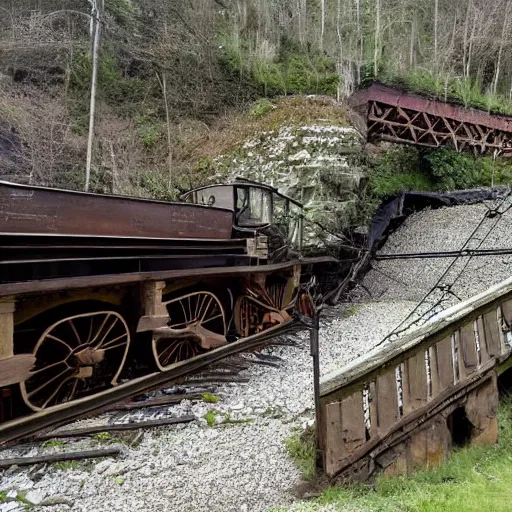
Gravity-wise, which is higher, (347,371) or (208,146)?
(208,146)

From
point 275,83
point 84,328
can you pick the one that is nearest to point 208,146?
point 275,83

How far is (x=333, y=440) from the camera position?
9.26 feet

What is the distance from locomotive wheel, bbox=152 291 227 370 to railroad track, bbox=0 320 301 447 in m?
0.13

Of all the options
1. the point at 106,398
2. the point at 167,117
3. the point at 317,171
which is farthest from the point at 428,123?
the point at 106,398

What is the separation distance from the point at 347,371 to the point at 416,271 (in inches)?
327

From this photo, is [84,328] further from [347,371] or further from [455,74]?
[455,74]

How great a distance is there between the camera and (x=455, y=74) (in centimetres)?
1903

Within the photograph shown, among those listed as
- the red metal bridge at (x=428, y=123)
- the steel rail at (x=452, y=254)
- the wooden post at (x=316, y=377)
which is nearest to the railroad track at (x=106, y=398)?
the wooden post at (x=316, y=377)

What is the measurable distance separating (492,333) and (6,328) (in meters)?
4.22

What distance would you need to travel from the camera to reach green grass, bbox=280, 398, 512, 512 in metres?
2.42

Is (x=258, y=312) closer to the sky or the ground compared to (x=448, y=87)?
closer to the ground

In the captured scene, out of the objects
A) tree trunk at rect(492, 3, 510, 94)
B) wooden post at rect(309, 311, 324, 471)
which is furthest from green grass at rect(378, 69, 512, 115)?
wooden post at rect(309, 311, 324, 471)

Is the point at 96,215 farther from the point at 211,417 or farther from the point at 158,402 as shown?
the point at 211,417

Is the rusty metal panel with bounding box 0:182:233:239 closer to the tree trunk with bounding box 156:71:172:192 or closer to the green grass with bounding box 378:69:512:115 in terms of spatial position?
the tree trunk with bounding box 156:71:172:192
